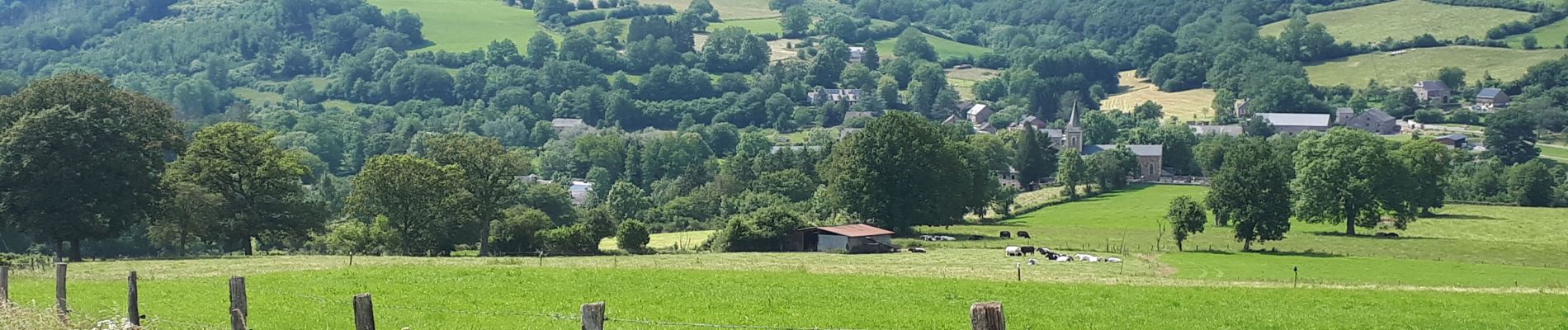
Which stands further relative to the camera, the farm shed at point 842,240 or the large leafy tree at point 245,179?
the farm shed at point 842,240

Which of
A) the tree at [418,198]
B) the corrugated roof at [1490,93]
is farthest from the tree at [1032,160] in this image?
the corrugated roof at [1490,93]

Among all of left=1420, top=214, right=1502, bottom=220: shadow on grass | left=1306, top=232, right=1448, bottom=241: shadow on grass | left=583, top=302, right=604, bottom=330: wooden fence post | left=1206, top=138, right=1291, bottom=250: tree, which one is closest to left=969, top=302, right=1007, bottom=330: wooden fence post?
left=583, top=302, right=604, bottom=330: wooden fence post

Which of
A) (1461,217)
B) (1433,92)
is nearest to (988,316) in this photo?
(1461,217)

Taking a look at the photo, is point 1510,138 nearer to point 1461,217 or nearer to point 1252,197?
point 1461,217

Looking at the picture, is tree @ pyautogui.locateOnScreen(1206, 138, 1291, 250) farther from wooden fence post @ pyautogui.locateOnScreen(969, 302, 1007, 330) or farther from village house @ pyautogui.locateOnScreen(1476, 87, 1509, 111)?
village house @ pyautogui.locateOnScreen(1476, 87, 1509, 111)

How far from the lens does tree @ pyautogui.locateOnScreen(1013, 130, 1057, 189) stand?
12912 cm

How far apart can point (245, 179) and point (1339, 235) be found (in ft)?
170

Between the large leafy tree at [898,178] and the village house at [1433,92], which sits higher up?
the village house at [1433,92]

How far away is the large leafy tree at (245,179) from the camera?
200 ft

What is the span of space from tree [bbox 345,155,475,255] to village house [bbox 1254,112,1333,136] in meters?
136

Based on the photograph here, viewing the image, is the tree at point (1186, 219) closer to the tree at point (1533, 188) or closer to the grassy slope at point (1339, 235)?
the grassy slope at point (1339, 235)

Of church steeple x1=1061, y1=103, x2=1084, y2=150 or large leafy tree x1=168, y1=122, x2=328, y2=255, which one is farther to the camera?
church steeple x1=1061, y1=103, x2=1084, y2=150

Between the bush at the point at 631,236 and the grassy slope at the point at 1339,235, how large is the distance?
14139 mm

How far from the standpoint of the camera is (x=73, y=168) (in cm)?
5525
